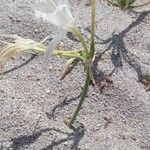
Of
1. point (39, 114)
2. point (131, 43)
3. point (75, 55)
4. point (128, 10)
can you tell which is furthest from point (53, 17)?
point (128, 10)

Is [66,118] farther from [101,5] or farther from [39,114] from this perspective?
[101,5]

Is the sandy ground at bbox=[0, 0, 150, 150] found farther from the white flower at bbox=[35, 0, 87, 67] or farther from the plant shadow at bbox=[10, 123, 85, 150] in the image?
the white flower at bbox=[35, 0, 87, 67]

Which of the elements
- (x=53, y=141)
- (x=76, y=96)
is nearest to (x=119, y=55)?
(x=76, y=96)

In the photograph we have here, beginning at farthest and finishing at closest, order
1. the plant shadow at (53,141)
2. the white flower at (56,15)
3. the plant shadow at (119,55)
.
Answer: the plant shadow at (119,55) → the plant shadow at (53,141) → the white flower at (56,15)

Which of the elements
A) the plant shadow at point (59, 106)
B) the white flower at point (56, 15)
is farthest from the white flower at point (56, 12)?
the plant shadow at point (59, 106)

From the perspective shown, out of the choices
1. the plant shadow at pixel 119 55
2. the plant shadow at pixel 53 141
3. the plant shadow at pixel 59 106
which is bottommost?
the plant shadow at pixel 53 141

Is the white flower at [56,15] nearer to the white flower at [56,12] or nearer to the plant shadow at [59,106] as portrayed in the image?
the white flower at [56,12]

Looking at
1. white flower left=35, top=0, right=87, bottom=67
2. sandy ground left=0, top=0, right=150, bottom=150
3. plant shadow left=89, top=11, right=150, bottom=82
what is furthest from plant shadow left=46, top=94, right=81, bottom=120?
white flower left=35, top=0, right=87, bottom=67
